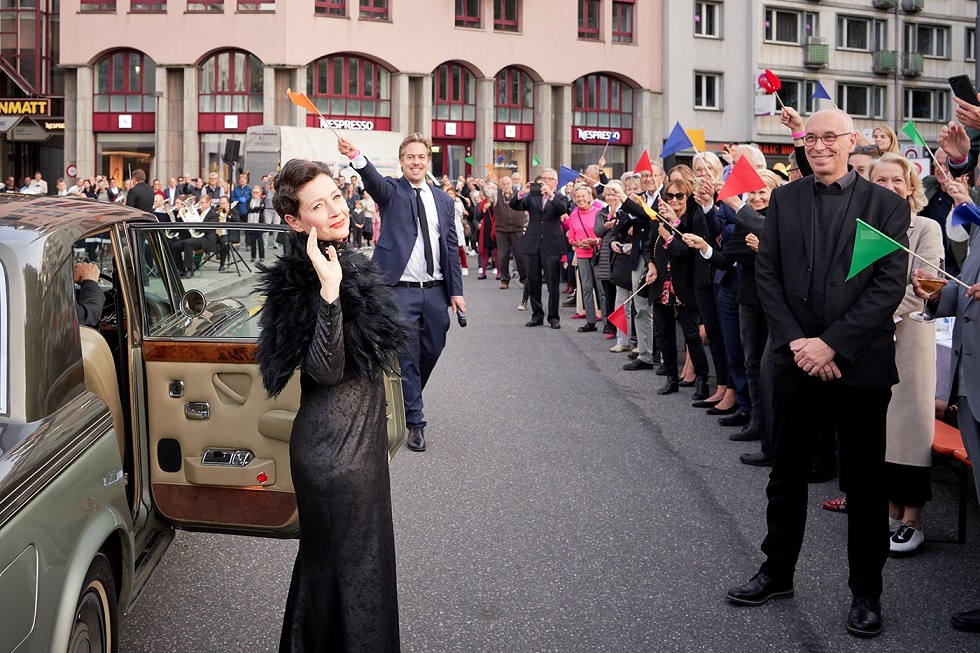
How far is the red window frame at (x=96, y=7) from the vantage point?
51312 millimetres

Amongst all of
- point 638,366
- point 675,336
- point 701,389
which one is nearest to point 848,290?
point 701,389

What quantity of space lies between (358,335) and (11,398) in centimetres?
106

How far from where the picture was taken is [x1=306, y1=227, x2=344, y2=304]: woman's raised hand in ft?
11.1

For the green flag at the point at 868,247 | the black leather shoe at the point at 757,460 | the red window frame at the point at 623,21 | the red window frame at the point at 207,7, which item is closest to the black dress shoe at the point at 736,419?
the black leather shoe at the point at 757,460

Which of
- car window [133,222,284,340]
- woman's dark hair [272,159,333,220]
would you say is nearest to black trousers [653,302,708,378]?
car window [133,222,284,340]

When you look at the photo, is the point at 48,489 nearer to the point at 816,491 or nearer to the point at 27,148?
the point at 816,491

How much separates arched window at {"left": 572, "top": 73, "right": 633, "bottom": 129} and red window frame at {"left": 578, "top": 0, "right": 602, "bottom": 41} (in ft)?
6.57

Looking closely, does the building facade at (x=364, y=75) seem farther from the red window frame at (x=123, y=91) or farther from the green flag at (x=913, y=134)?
the green flag at (x=913, y=134)

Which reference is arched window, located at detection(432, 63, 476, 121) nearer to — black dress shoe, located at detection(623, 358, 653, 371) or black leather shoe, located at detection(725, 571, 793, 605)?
black dress shoe, located at detection(623, 358, 653, 371)

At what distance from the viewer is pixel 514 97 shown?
55219 mm

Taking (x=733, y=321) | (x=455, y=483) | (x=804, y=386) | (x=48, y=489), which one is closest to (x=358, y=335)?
(x=48, y=489)

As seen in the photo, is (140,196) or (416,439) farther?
(140,196)

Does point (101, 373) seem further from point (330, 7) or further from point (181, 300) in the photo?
point (330, 7)

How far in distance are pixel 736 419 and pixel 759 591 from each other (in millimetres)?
4312
